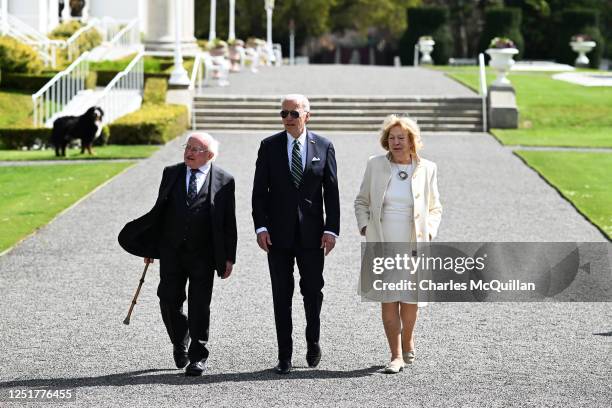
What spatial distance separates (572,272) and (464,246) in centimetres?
161

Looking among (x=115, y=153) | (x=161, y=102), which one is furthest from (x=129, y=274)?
(x=161, y=102)

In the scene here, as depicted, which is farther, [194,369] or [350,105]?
[350,105]

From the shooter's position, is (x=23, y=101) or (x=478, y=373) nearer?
(x=478, y=373)

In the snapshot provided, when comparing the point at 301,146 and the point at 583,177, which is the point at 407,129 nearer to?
the point at 301,146

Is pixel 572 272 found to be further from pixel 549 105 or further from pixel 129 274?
pixel 549 105

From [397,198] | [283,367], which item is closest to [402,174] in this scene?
[397,198]

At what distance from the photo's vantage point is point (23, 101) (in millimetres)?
31703

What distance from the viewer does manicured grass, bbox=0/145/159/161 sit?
921 inches

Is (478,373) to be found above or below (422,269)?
below

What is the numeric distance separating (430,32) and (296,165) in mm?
48307

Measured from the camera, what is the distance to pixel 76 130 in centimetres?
2344

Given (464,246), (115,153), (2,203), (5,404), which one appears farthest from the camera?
(115,153)

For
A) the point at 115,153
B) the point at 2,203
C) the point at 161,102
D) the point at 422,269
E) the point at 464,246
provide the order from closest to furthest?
the point at 422,269 < the point at 464,246 < the point at 2,203 < the point at 115,153 < the point at 161,102

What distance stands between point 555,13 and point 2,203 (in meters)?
49.0
